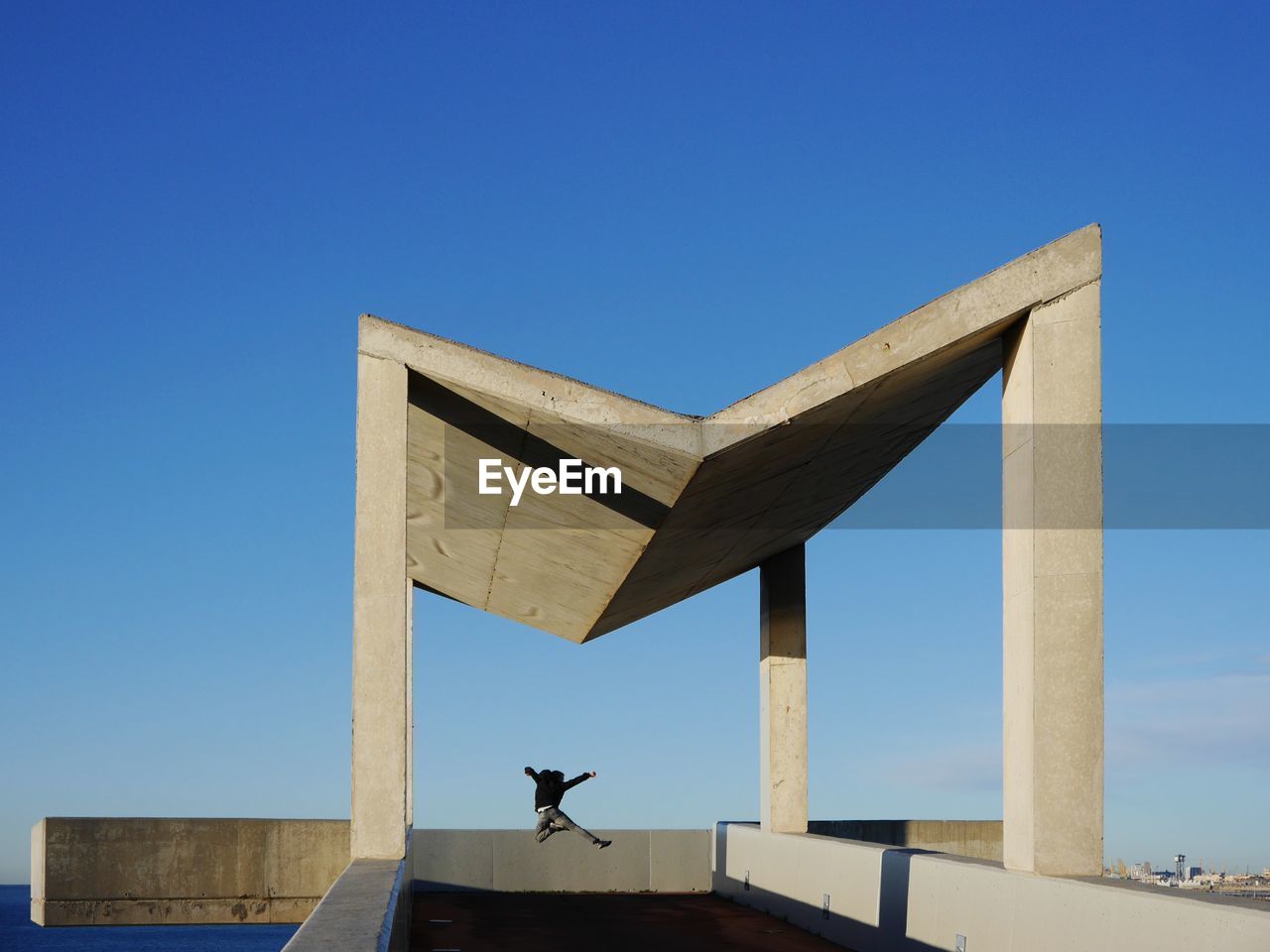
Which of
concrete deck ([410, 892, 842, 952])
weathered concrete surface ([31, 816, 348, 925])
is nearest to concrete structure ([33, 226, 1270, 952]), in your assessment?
concrete deck ([410, 892, 842, 952])

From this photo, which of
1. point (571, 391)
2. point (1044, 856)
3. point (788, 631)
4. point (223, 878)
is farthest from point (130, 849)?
point (1044, 856)

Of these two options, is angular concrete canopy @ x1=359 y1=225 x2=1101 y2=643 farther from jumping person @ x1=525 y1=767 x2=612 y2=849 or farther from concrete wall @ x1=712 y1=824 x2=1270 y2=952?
concrete wall @ x1=712 y1=824 x2=1270 y2=952

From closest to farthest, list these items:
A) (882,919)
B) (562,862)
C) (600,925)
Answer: (882,919) → (600,925) → (562,862)

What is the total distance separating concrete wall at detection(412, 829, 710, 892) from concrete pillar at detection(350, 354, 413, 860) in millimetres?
10885

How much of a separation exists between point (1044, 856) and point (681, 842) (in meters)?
12.5

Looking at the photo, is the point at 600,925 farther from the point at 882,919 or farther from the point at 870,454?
the point at 870,454

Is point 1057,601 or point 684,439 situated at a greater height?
point 684,439

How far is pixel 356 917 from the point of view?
7.47 m

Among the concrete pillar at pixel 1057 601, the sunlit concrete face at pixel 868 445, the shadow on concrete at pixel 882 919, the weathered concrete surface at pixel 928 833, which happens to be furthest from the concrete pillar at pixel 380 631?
the weathered concrete surface at pixel 928 833

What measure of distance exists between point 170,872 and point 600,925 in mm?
7881

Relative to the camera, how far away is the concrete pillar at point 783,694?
20812mm

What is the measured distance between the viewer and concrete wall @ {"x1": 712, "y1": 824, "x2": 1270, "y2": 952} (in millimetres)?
8102

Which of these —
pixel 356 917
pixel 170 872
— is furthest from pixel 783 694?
pixel 356 917

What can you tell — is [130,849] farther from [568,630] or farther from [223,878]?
[568,630]
